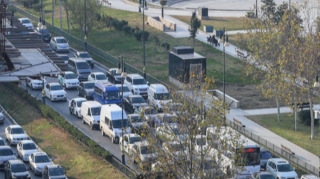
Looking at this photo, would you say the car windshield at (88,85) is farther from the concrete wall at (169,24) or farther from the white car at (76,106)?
the concrete wall at (169,24)

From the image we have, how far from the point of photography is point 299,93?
2415 inches

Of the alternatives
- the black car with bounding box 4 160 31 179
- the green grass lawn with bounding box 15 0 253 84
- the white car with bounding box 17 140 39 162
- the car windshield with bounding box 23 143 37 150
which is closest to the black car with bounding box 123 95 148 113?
the green grass lawn with bounding box 15 0 253 84

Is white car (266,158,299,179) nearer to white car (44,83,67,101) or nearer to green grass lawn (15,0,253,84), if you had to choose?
green grass lawn (15,0,253,84)

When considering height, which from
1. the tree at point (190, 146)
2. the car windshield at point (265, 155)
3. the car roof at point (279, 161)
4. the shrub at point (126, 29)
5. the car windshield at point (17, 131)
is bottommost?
the car windshield at point (265, 155)

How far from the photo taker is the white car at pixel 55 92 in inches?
2709

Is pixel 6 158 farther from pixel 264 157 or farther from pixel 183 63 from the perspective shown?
pixel 183 63

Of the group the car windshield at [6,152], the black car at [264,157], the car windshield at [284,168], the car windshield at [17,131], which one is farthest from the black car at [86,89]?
the car windshield at [284,168]

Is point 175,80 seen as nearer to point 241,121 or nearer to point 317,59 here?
point 241,121

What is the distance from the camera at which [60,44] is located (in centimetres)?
8681

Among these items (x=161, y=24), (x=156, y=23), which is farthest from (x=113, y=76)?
(x=156, y=23)

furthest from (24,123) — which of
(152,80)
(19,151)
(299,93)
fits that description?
(299,93)

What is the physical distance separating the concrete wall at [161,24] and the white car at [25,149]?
43.3 m

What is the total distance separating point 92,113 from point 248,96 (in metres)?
15.1

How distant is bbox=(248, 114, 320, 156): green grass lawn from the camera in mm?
58459
